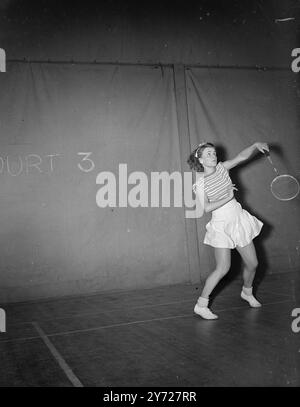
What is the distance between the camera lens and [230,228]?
426cm

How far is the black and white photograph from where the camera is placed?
559 cm

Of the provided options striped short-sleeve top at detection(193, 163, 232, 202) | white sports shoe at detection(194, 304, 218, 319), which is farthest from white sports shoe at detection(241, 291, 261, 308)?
striped short-sleeve top at detection(193, 163, 232, 202)

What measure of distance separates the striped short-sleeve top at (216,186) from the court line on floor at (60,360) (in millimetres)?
1949

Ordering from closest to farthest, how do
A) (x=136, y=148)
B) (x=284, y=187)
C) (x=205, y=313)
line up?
1. (x=205, y=313)
2. (x=136, y=148)
3. (x=284, y=187)

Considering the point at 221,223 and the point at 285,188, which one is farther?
the point at 285,188

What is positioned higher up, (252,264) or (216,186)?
(216,186)

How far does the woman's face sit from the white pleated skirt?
1.34 ft

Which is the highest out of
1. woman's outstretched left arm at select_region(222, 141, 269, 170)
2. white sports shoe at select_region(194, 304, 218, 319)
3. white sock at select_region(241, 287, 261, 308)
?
woman's outstretched left arm at select_region(222, 141, 269, 170)

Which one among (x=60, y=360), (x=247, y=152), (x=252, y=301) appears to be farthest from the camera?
(x=252, y=301)

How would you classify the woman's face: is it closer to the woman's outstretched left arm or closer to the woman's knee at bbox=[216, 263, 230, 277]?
the woman's outstretched left arm

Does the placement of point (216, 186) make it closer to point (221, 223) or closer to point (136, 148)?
point (221, 223)

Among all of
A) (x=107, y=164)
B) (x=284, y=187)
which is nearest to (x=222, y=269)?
(x=107, y=164)

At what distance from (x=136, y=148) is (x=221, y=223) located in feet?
7.16
